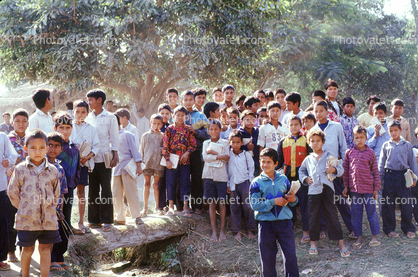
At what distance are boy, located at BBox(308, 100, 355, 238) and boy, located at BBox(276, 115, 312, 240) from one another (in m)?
0.27

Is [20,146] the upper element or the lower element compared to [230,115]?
lower

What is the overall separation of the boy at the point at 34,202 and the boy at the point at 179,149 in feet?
7.74

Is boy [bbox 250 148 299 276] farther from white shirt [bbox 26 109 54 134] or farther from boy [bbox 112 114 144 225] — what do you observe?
white shirt [bbox 26 109 54 134]

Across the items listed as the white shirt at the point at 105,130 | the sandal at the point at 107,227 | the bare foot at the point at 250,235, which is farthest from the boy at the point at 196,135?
the sandal at the point at 107,227

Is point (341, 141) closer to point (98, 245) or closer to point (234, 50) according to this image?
point (98, 245)

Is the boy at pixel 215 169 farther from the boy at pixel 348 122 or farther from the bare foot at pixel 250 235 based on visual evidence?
the boy at pixel 348 122

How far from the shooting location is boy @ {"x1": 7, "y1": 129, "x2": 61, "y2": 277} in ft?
12.6

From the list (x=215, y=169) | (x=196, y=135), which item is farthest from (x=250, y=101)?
(x=215, y=169)

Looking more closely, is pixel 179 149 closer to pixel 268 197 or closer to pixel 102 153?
pixel 102 153

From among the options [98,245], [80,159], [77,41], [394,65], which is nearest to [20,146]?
[80,159]

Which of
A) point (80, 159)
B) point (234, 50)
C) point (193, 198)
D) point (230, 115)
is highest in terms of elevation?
point (234, 50)

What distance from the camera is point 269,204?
159 inches

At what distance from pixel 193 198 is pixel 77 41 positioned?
17.3 ft

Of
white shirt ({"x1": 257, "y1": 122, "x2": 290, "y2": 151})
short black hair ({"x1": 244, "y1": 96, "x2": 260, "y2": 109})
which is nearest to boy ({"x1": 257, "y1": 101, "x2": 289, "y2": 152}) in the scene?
white shirt ({"x1": 257, "y1": 122, "x2": 290, "y2": 151})
